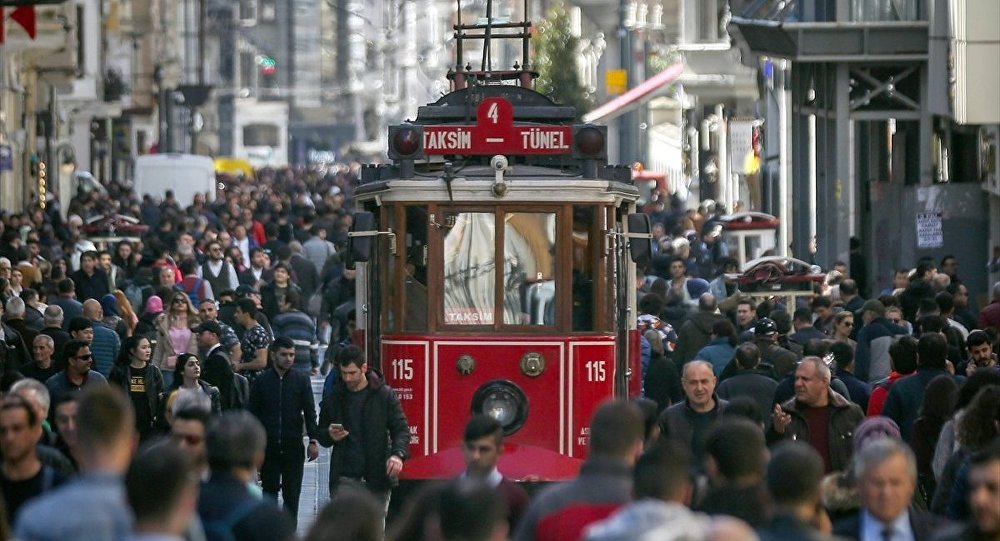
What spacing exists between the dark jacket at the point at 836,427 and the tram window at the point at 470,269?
280 cm

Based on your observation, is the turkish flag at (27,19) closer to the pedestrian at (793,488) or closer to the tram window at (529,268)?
the tram window at (529,268)

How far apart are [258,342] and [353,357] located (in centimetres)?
349

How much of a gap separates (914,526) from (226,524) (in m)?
2.30

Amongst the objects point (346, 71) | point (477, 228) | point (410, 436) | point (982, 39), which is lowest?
point (410, 436)

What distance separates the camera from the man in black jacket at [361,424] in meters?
13.4

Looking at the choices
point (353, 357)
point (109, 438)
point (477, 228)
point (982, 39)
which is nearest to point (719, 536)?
point (109, 438)

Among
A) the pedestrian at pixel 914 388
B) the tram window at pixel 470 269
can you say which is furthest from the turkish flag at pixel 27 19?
the pedestrian at pixel 914 388

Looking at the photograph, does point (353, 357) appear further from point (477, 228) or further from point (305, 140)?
point (305, 140)

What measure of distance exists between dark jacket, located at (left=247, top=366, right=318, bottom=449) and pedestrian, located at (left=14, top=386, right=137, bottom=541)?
22.8 ft

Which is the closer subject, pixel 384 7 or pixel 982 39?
pixel 982 39

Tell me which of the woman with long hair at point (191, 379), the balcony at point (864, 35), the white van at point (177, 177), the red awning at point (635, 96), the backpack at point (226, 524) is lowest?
the backpack at point (226, 524)

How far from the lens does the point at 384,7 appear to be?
571 feet

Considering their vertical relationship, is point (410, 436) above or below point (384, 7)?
below

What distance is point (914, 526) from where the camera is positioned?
8156 millimetres
